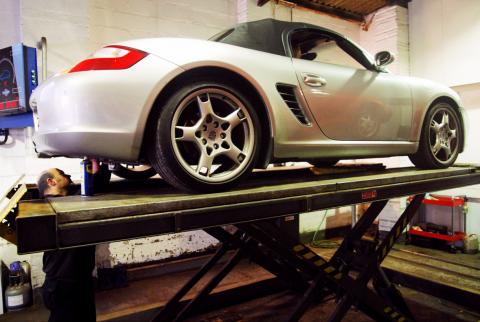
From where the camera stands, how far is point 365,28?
688 centimetres

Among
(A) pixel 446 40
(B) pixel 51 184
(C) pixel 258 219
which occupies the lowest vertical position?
(C) pixel 258 219

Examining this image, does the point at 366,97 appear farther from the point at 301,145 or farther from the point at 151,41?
the point at 151,41

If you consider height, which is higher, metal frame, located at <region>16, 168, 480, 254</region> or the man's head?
the man's head

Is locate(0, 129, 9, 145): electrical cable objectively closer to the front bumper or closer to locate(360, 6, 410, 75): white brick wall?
the front bumper

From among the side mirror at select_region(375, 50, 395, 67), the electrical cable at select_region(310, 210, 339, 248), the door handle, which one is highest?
the side mirror at select_region(375, 50, 395, 67)

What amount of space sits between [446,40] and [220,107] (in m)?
5.47

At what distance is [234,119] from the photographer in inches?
73.2

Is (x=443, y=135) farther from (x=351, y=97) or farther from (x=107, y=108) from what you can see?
(x=107, y=108)

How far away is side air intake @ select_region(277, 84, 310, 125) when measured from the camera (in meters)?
2.14

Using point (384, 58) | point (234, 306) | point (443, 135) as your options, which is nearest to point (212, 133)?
point (384, 58)

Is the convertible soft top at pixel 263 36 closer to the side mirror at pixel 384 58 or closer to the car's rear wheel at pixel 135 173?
the side mirror at pixel 384 58

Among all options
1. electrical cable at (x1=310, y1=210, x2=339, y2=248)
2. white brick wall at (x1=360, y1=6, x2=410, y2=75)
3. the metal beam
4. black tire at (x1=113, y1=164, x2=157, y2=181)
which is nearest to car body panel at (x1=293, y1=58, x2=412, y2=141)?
black tire at (x1=113, y1=164, x2=157, y2=181)

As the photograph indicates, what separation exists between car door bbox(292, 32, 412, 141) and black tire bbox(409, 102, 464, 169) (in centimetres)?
30

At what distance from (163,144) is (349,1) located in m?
5.97
